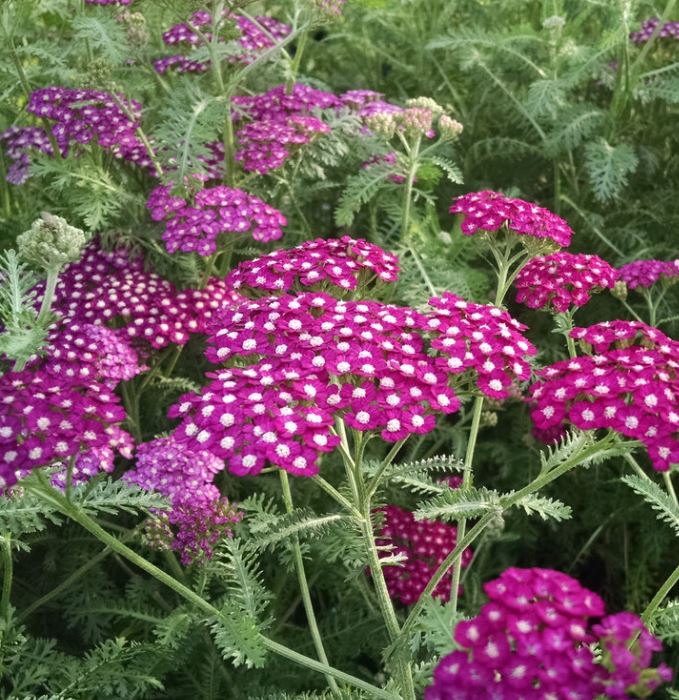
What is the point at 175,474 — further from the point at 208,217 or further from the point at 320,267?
the point at 208,217

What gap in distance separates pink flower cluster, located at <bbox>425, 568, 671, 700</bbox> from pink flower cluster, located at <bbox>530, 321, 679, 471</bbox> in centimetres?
40

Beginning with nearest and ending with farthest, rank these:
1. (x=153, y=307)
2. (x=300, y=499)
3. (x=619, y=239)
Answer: (x=153, y=307), (x=300, y=499), (x=619, y=239)

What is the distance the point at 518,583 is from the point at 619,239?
2.46 m

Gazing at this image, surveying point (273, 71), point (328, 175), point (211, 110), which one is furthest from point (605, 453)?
point (273, 71)

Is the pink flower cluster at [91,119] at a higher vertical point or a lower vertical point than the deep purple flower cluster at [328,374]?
higher

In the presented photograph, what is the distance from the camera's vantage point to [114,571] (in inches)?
111

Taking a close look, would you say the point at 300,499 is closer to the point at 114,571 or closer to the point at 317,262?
the point at 114,571

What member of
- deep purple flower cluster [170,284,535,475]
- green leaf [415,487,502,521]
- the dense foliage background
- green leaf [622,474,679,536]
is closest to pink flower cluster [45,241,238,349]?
the dense foliage background

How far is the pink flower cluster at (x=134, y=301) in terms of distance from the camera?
8.02ft

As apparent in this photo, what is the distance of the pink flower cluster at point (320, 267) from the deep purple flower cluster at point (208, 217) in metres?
0.40

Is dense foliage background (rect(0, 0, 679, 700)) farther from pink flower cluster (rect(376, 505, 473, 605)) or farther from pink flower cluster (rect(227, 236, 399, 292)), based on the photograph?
pink flower cluster (rect(227, 236, 399, 292))

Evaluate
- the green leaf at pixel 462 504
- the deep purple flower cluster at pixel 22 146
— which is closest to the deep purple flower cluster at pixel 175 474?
the green leaf at pixel 462 504

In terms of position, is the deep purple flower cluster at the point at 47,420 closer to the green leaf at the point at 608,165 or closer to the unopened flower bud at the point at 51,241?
the unopened flower bud at the point at 51,241

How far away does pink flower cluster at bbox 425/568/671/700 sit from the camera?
1.08m
